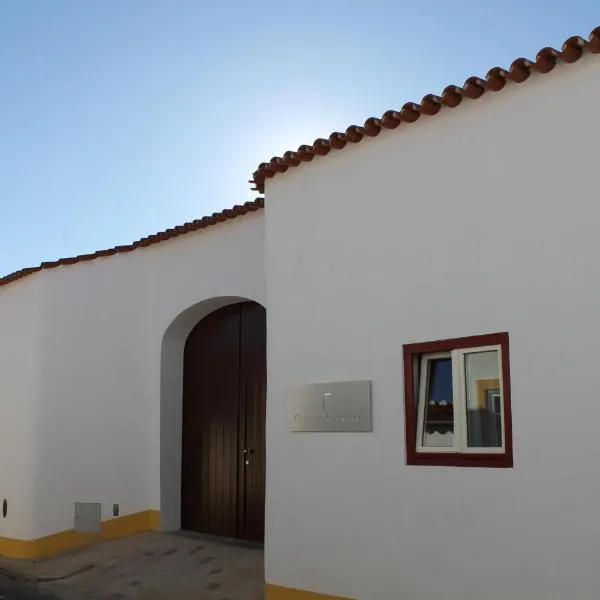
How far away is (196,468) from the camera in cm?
1135

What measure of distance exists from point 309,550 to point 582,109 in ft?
14.6

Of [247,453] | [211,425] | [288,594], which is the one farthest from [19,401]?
[288,594]

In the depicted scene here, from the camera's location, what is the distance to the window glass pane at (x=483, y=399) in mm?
6375

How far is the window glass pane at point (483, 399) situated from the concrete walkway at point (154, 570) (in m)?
3.04

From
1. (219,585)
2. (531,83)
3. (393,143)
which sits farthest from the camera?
(219,585)

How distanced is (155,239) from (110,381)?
209 centimetres

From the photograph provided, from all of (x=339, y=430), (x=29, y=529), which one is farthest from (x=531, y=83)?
(x=29, y=529)

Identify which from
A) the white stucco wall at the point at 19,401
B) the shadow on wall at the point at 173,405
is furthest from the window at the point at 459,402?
the white stucco wall at the point at 19,401

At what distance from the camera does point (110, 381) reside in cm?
1155

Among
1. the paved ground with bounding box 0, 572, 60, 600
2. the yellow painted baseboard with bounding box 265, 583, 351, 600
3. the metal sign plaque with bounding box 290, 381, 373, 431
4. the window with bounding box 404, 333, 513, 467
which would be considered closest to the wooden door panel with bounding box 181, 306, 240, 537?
the paved ground with bounding box 0, 572, 60, 600

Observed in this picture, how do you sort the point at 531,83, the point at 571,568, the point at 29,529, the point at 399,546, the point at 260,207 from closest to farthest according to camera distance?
1. the point at 571,568
2. the point at 531,83
3. the point at 399,546
4. the point at 260,207
5. the point at 29,529

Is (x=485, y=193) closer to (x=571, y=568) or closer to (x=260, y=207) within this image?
(x=571, y=568)

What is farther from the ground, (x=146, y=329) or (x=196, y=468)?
(x=146, y=329)

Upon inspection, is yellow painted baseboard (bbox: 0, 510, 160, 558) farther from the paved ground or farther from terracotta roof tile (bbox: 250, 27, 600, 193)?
terracotta roof tile (bbox: 250, 27, 600, 193)
